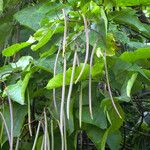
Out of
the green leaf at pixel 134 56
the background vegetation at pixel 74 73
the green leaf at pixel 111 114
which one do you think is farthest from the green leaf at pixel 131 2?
the green leaf at pixel 111 114

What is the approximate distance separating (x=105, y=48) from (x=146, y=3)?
6.3 inches

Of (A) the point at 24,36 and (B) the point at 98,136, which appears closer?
(B) the point at 98,136

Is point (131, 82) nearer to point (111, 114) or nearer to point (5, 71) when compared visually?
point (111, 114)

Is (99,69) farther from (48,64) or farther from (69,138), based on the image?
(69,138)

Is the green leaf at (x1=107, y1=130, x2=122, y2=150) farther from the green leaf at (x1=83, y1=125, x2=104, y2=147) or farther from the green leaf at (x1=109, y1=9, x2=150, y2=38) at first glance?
the green leaf at (x1=109, y1=9, x2=150, y2=38)

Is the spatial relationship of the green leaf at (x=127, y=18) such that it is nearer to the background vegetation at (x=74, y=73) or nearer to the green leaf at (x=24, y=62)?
the background vegetation at (x=74, y=73)

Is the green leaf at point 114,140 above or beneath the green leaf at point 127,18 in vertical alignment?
beneath

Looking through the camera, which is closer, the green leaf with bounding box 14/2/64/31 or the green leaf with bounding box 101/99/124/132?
the green leaf with bounding box 101/99/124/132

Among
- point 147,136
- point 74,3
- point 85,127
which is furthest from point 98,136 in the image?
point 147,136

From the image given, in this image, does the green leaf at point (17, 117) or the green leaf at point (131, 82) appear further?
the green leaf at point (17, 117)

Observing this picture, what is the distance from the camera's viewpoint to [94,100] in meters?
0.86

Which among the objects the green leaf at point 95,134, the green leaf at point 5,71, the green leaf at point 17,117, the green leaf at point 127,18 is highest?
the green leaf at point 127,18

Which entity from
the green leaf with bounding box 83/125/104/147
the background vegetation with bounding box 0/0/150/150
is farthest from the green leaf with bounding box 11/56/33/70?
the green leaf with bounding box 83/125/104/147

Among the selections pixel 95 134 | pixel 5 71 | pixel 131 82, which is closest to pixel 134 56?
pixel 131 82
